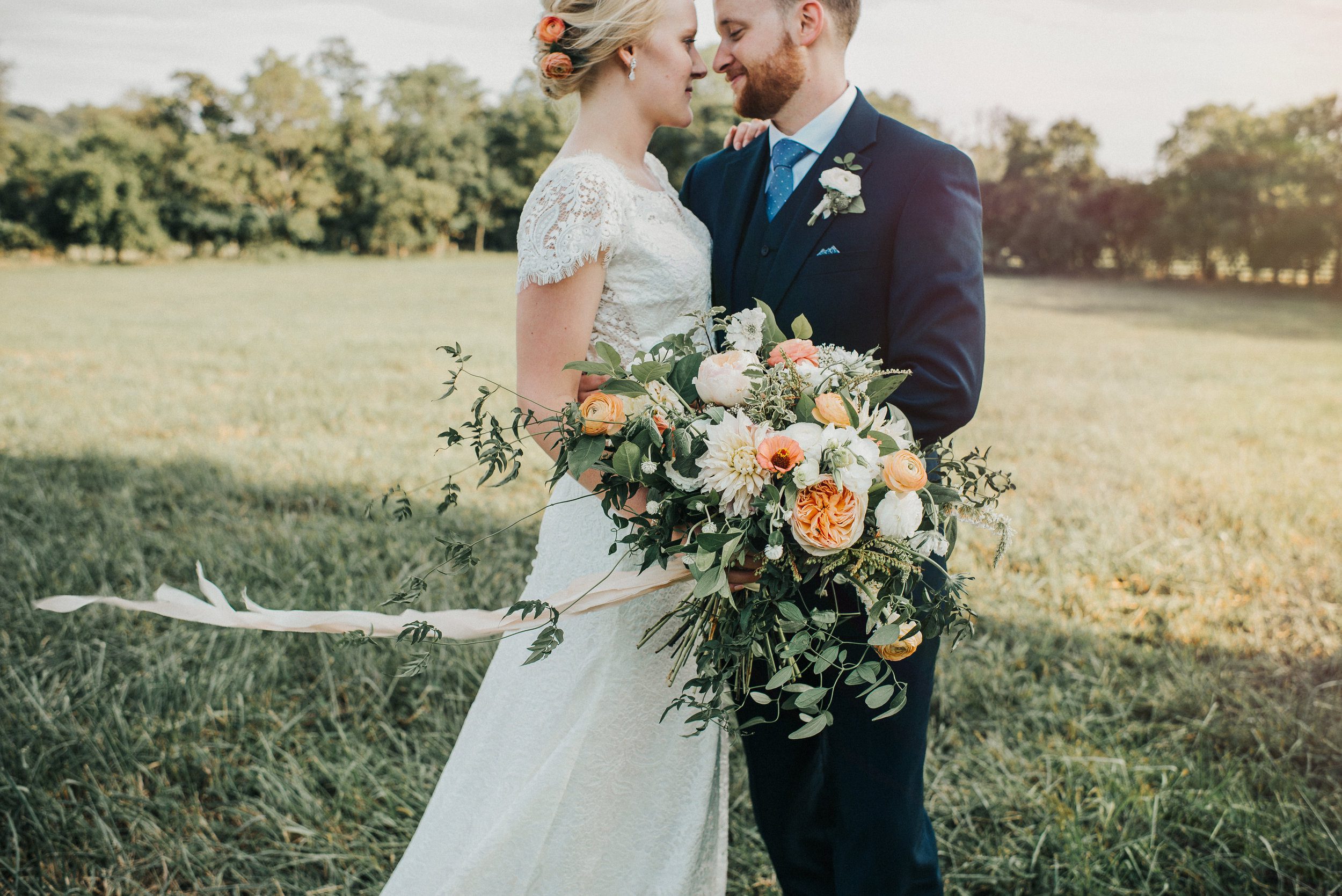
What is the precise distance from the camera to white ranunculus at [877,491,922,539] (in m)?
1.58

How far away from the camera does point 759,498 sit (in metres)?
1.57

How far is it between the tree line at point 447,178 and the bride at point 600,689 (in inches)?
1065

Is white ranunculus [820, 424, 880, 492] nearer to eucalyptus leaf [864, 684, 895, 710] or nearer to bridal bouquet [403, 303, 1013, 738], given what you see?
bridal bouquet [403, 303, 1013, 738]

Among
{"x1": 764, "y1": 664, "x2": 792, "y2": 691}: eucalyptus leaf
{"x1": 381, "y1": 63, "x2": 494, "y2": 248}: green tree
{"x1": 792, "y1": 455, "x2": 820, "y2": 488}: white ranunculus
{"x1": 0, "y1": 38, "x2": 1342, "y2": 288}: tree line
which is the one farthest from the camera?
{"x1": 381, "y1": 63, "x2": 494, "y2": 248}: green tree

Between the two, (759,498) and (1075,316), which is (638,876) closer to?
(759,498)

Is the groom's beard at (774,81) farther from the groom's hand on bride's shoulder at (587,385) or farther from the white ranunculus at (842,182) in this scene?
the groom's hand on bride's shoulder at (587,385)

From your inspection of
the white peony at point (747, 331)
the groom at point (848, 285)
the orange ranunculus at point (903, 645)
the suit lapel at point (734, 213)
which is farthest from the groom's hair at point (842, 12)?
the orange ranunculus at point (903, 645)

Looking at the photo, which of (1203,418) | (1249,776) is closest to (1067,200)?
(1203,418)

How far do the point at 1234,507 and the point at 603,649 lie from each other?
5158mm

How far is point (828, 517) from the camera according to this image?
5.04 feet

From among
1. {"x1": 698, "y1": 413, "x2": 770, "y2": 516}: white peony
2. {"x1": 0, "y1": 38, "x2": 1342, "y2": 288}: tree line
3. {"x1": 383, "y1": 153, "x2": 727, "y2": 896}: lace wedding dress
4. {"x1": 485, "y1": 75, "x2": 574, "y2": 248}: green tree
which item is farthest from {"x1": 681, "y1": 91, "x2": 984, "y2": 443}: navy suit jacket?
{"x1": 485, "y1": 75, "x2": 574, "y2": 248}: green tree

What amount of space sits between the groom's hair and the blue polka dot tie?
0.37 meters

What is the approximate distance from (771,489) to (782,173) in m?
1.21

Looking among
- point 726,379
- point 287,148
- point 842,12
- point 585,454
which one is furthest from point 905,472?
point 287,148
